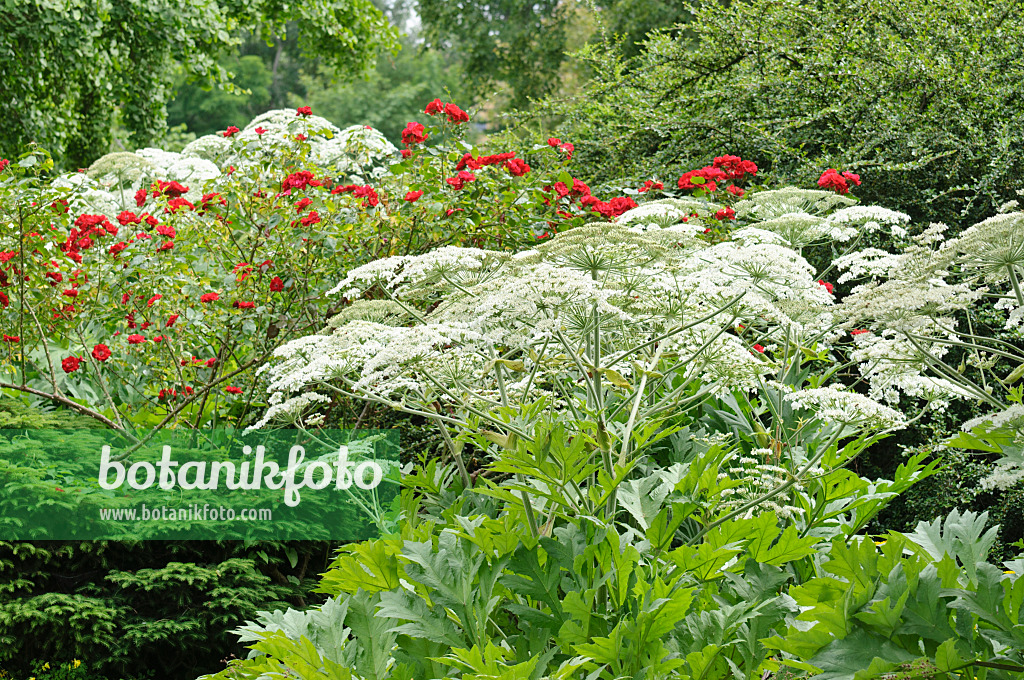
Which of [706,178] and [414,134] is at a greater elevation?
[414,134]

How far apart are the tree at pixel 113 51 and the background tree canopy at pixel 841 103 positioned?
4.98 metres

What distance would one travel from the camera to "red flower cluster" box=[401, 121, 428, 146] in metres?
4.93

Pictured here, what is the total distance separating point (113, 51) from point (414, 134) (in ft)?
21.5

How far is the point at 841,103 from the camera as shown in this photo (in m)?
6.32

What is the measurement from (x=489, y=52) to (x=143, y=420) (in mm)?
16716

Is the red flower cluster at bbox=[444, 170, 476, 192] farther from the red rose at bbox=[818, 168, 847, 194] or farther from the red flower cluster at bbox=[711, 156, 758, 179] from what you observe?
the red rose at bbox=[818, 168, 847, 194]

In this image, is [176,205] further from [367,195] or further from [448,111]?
[448,111]


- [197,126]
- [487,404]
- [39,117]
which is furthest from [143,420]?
[197,126]

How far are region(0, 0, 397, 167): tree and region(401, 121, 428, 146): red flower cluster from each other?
547 cm

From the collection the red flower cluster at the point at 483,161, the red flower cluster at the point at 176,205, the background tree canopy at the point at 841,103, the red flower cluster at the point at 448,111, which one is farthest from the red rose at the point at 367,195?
the background tree canopy at the point at 841,103

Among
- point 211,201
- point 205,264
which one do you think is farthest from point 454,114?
point 205,264

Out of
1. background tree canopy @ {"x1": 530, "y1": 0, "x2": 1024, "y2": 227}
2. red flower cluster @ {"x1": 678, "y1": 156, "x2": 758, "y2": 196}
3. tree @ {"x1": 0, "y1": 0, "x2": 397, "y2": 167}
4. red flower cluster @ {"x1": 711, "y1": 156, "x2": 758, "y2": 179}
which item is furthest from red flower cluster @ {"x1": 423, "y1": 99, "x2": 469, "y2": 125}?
tree @ {"x1": 0, "y1": 0, "x2": 397, "y2": 167}

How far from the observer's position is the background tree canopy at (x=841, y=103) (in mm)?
5617

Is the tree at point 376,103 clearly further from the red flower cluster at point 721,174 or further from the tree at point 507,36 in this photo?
the red flower cluster at point 721,174
